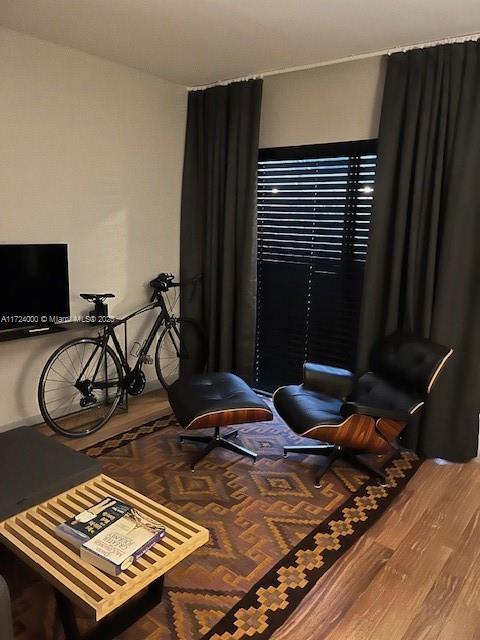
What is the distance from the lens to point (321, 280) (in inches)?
148

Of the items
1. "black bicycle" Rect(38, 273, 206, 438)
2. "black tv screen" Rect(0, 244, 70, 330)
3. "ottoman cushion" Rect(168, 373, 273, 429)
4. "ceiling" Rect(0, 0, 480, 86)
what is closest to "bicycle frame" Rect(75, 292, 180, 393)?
"black bicycle" Rect(38, 273, 206, 438)

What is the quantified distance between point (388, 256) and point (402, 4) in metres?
1.43

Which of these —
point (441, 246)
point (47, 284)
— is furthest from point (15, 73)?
point (441, 246)

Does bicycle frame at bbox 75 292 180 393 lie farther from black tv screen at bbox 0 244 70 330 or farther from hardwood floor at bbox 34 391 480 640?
hardwood floor at bbox 34 391 480 640

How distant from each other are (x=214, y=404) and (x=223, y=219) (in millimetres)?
1790

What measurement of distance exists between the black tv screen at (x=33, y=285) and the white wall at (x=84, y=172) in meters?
0.19

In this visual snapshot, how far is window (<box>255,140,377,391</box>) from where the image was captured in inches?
140

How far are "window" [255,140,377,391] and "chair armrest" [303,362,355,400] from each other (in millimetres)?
524

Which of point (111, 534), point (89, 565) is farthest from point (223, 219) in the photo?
point (89, 565)

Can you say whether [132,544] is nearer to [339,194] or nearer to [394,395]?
[394,395]

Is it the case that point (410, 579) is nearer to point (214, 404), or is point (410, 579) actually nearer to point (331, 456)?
point (331, 456)

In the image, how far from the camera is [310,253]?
381 cm

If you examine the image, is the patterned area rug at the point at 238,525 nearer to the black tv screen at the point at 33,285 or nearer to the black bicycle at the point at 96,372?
the black bicycle at the point at 96,372

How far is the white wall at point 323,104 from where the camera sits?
3.28 metres
